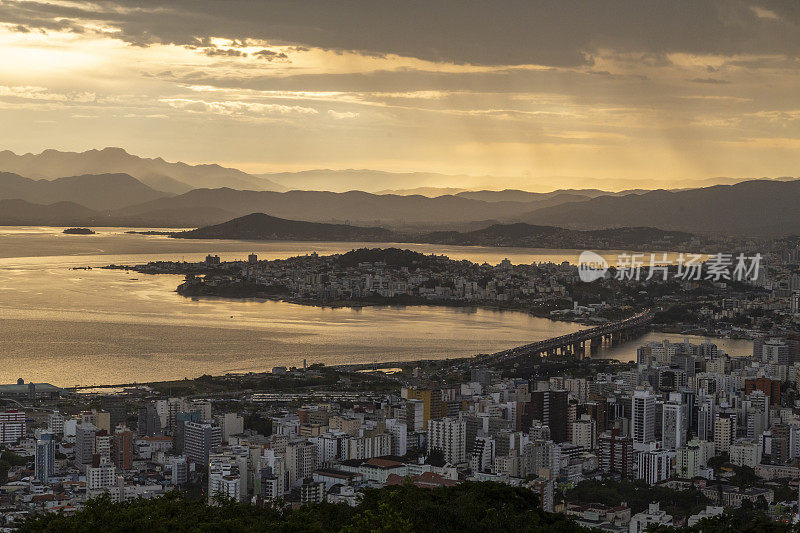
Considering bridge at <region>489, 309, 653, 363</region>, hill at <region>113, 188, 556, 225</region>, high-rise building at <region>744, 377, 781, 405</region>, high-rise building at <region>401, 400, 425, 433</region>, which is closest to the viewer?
high-rise building at <region>401, 400, 425, 433</region>

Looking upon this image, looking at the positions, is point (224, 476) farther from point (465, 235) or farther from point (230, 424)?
point (465, 235)

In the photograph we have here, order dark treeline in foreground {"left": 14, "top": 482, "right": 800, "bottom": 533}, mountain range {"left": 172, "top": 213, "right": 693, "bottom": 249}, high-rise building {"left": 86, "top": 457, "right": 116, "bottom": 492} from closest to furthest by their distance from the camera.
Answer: dark treeline in foreground {"left": 14, "top": 482, "right": 800, "bottom": 533}
high-rise building {"left": 86, "top": 457, "right": 116, "bottom": 492}
mountain range {"left": 172, "top": 213, "right": 693, "bottom": 249}

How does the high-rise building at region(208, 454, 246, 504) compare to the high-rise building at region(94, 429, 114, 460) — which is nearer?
the high-rise building at region(208, 454, 246, 504)

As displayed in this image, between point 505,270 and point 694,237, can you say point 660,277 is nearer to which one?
point 505,270

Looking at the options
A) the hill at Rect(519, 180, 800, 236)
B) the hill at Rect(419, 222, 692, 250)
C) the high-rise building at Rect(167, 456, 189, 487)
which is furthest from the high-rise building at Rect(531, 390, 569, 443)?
the hill at Rect(419, 222, 692, 250)

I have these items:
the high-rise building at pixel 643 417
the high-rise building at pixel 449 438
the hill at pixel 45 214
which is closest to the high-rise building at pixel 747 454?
the high-rise building at pixel 643 417

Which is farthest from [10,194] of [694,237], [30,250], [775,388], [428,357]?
[775,388]

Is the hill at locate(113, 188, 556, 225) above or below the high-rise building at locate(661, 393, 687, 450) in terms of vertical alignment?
above

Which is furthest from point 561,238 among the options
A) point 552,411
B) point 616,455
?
point 616,455

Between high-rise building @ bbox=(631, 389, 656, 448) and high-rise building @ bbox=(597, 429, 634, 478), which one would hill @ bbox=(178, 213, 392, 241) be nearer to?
high-rise building @ bbox=(631, 389, 656, 448)
